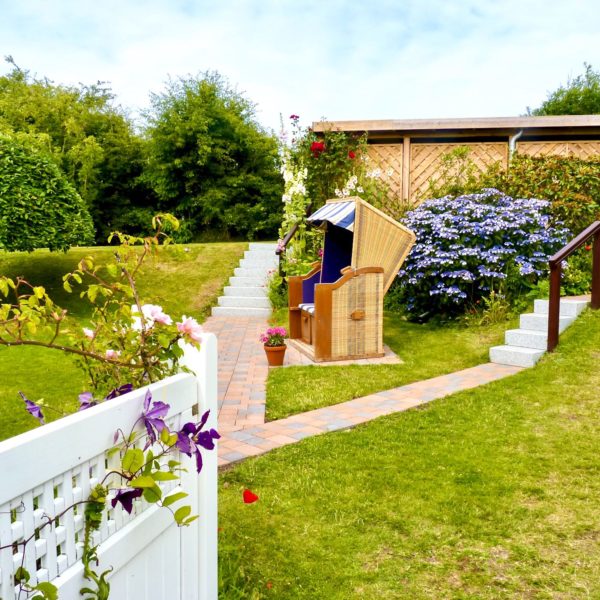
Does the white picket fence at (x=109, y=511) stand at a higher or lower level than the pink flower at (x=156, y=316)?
lower

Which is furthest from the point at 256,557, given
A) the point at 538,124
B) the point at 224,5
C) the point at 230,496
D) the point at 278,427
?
the point at 538,124

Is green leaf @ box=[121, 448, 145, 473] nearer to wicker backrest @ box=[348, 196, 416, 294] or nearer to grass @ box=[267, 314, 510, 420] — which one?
grass @ box=[267, 314, 510, 420]

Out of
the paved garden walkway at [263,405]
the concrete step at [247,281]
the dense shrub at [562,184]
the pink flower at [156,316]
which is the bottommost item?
the paved garden walkway at [263,405]

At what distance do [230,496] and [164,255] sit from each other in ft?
31.4

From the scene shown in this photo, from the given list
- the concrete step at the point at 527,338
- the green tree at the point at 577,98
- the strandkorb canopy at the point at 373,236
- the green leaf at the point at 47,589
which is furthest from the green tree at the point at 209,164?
the green tree at the point at 577,98

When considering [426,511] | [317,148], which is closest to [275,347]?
[426,511]

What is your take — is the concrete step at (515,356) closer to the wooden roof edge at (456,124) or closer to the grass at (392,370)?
the grass at (392,370)

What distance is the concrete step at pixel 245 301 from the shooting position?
9750 millimetres

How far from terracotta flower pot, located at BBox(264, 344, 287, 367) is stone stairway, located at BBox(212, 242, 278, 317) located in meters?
3.54

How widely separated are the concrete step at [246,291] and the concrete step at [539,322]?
4.96 m

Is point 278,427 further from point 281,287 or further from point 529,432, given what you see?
point 281,287

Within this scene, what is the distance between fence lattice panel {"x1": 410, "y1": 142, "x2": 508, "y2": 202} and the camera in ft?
34.9

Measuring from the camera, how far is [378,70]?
1609 centimetres

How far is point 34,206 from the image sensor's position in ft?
28.4
